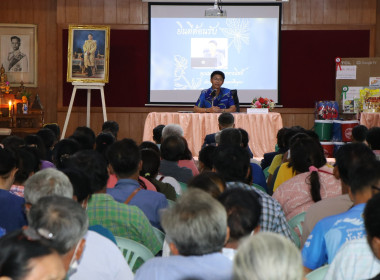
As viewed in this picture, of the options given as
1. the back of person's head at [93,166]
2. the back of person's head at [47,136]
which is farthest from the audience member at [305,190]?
the back of person's head at [47,136]

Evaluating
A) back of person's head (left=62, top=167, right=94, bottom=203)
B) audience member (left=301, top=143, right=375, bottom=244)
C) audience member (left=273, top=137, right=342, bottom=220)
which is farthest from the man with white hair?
audience member (left=273, top=137, right=342, bottom=220)

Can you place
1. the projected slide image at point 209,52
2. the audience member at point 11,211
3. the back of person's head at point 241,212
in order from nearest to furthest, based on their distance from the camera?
1. the back of person's head at point 241,212
2. the audience member at point 11,211
3. the projected slide image at point 209,52

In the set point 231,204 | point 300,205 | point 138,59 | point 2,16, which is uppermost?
point 2,16

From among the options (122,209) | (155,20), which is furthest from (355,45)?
(122,209)

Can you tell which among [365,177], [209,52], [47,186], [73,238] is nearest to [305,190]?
[365,177]

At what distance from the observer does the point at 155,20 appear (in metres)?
12.1

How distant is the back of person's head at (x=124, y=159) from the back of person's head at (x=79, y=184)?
0.89 metres

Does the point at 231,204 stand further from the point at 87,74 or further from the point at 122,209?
the point at 87,74

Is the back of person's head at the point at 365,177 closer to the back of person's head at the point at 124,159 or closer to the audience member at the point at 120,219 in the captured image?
the audience member at the point at 120,219

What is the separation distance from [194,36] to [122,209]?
9.11 meters

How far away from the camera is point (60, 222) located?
213 centimetres

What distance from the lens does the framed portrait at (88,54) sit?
1159 cm

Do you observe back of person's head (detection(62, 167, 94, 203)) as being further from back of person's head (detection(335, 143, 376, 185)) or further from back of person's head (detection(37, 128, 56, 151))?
back of person's head (detection(37, 128, 56, 151))

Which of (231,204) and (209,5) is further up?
(209,5)
